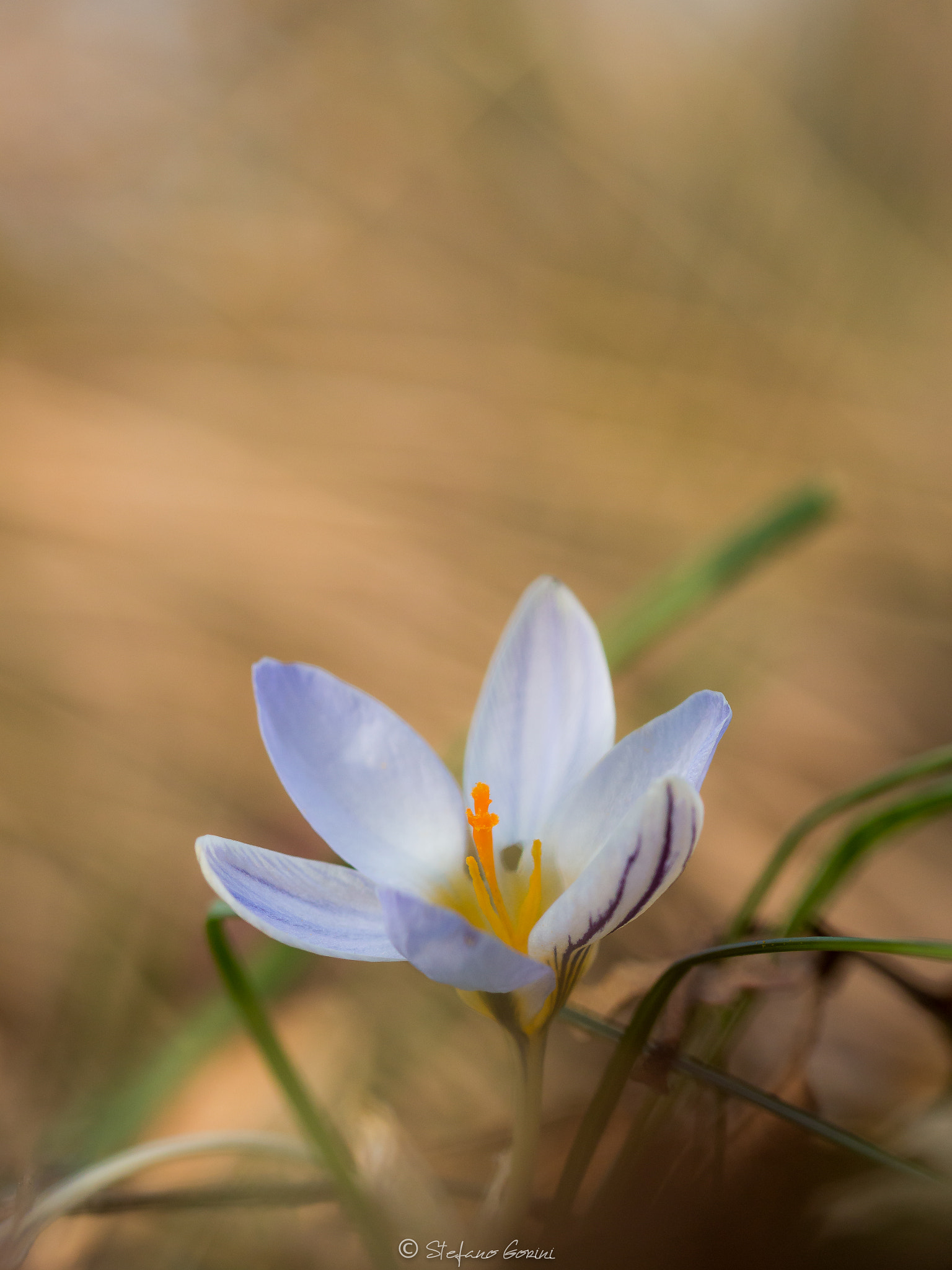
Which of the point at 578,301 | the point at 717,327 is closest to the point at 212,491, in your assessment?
the point at 578,301

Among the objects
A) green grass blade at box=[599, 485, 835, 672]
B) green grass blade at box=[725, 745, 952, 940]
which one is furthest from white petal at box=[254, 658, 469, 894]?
green grass blade at box=[599, 485, 835, 672]

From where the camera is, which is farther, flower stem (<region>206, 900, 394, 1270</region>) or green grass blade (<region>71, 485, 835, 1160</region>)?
green grass blade (<region>71, 485, 835, 1160</region>)

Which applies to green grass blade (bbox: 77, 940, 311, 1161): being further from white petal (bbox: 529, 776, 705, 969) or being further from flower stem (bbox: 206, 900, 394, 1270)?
white petal (bbox: 529, 776, 705, 969)

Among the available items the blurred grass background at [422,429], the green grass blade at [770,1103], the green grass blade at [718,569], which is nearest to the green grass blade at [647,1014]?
the green grass blade at [770,1103]

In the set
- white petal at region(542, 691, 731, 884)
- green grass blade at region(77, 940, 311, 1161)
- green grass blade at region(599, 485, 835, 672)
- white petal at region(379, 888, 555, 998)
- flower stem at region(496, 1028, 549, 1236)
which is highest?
green grass blade at region(599, 485, 835, 672)

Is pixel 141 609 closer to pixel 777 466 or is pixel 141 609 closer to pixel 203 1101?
pixel 203 1101

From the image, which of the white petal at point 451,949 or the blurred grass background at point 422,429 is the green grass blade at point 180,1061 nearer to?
the blurred grass background at point 422,429
